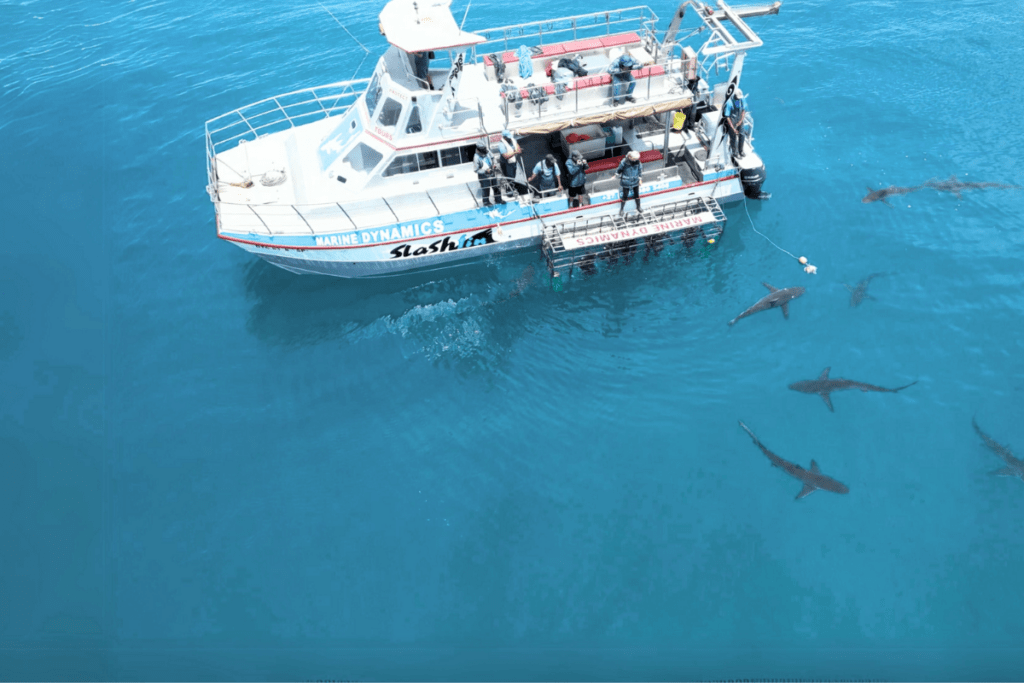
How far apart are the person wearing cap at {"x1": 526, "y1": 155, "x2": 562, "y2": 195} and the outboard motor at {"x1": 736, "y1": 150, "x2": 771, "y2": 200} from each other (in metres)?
5.61

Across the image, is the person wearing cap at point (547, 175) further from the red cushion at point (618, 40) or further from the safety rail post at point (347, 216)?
the safety rail post at point (347, 216)

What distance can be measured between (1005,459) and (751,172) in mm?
10084

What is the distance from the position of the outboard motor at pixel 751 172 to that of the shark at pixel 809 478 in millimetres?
9032

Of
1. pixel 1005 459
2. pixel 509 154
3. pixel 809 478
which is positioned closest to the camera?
pixel 809 478

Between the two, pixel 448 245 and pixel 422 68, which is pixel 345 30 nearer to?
pixel 422 68

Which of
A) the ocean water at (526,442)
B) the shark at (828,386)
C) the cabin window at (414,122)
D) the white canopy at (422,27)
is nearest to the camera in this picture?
the ocean water at (526,442)

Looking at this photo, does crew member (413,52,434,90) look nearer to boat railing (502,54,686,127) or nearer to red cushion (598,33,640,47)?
boat railing (502,54,686,127)

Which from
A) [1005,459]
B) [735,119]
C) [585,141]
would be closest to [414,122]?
[585,141]

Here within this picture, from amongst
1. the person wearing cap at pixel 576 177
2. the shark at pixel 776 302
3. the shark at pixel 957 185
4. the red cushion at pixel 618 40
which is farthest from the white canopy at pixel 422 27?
the shark at pixel 957 185

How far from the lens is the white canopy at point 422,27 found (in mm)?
17812

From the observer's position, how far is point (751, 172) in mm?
20828

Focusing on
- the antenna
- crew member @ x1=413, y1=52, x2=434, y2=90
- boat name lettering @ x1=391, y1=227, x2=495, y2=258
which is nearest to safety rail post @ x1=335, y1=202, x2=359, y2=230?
boat name lettering @ x1=391, y1=227, x2=495, y2=258

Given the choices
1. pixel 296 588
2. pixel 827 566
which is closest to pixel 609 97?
pixel 827 566

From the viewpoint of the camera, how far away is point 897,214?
2128 centimetres
